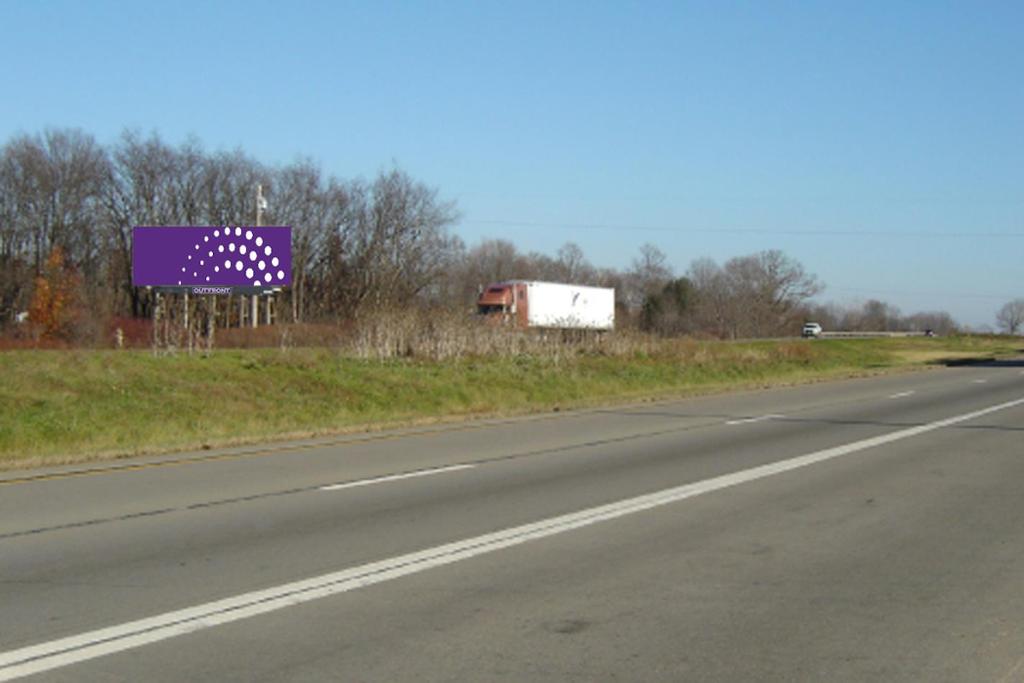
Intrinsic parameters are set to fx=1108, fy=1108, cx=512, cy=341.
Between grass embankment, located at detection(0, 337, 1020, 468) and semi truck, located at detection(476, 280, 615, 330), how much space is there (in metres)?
21.2

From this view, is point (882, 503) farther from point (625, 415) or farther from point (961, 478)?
point (625, 415)

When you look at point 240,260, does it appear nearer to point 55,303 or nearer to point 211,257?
point 211,257

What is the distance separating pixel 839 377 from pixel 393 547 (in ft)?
126

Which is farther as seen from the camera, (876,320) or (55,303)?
(876,320)

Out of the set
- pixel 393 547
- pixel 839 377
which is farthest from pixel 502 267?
pixel 393 547

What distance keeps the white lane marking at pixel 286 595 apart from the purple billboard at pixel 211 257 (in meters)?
23.0

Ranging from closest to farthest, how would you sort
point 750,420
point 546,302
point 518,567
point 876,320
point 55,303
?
point 518,567 < point 750,420 < point 55,303 < point 546,302 < point 876,320

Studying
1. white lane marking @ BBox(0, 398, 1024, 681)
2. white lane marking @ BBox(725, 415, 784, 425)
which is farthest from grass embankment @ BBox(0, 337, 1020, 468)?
white lane marking @ BBox(0, 398, 1024, 681)

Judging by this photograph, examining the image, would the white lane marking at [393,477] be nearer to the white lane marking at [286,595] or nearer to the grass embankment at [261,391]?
the white lane marking at [286,595]

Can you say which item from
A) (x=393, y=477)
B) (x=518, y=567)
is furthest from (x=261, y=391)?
(x=518, y=567)

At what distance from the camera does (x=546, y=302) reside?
220 ft

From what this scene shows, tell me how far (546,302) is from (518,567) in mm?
58232

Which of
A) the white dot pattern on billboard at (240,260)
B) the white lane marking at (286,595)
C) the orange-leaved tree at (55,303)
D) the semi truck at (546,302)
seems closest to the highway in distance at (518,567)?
the white lane marking at (286,595)

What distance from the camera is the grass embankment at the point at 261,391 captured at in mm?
20531
